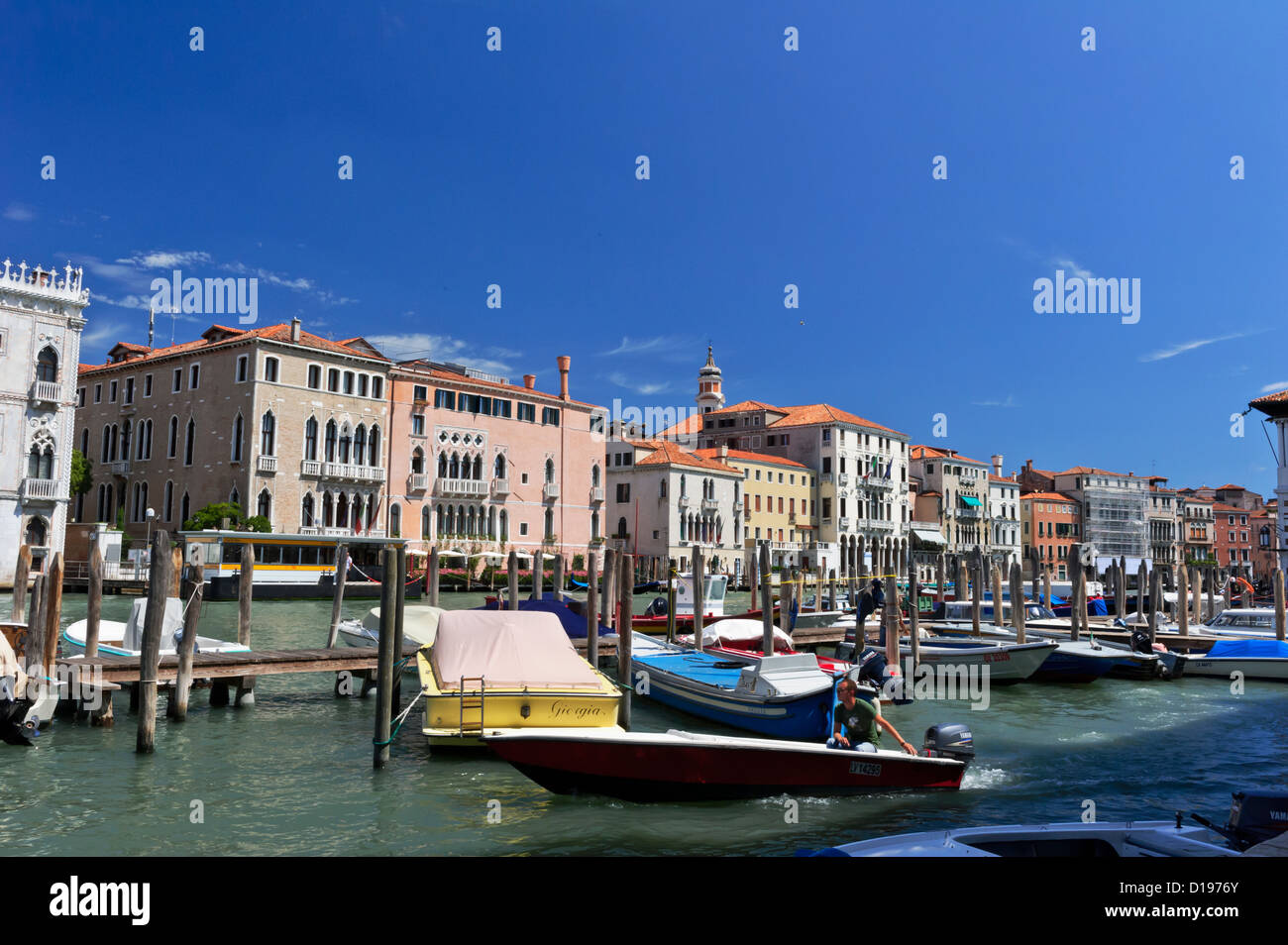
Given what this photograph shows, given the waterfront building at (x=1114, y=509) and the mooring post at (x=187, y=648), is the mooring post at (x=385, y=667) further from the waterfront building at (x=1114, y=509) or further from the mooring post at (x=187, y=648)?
the waterfront building at (x=1114, y=509)

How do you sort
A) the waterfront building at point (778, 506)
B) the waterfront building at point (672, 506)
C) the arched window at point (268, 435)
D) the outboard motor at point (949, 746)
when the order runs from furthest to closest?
the waterfront building at point (778, 506), the waterfront building at point (672, 506), the arched window at point (268, 435), the outboard motor at point (949, 746)

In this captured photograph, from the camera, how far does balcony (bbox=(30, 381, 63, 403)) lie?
34.7 m

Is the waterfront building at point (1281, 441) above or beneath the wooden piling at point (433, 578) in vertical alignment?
above

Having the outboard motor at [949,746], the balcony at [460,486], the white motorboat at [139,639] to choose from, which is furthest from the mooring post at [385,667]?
the balcony at [460,486]

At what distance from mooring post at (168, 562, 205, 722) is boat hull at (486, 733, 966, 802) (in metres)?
4.99

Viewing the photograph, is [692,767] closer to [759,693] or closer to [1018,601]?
[759,693]

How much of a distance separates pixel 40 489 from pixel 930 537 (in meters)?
55.3

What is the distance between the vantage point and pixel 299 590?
123ft

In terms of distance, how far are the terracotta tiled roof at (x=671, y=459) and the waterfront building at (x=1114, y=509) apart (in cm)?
4050

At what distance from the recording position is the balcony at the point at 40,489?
34.4m

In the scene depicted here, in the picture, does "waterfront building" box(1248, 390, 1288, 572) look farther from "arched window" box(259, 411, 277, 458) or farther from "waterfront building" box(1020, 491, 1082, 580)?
"waterfront building" box(1020, 491, 1082, 580)

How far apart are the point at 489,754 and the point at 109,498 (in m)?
39.4
